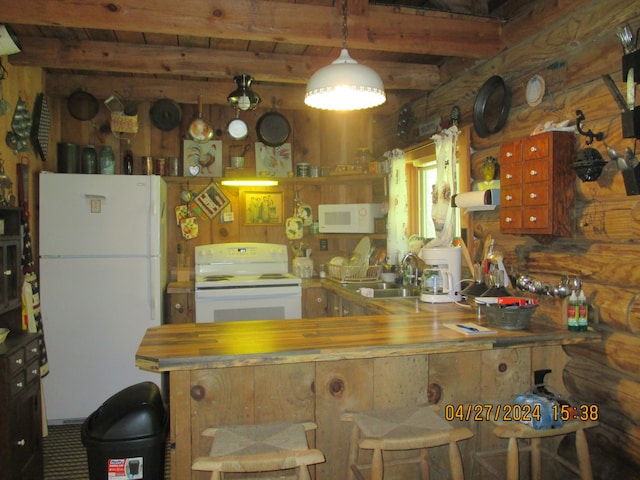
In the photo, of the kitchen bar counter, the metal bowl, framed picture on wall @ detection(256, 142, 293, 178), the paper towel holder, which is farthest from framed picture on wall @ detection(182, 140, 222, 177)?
the metal bowl

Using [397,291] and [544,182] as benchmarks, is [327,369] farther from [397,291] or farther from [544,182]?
[397,291]

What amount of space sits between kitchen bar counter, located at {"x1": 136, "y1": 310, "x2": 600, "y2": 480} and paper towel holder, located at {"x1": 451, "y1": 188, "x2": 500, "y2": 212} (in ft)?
2.52

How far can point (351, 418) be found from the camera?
1816mm

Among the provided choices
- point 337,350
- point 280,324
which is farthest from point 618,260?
point 280,324

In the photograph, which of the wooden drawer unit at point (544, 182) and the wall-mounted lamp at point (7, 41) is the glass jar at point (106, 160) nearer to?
the wall-mounted lamp at point (7, 41)

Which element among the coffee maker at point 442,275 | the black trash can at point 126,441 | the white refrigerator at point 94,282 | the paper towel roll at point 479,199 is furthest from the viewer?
the white refrigerator at point 94,282

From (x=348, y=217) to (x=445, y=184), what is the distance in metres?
1.30

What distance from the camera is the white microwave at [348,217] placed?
4.36 metres

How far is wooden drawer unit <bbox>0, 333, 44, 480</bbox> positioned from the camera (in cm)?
226

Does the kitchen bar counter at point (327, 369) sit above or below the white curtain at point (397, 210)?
below

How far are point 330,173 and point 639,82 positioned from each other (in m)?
2.83

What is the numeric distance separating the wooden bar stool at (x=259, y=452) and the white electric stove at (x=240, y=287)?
A: 2.18 metres

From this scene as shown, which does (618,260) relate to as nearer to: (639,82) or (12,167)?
(639,82)

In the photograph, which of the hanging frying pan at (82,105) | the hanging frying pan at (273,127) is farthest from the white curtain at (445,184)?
the hanging frying pan at (82,105)
